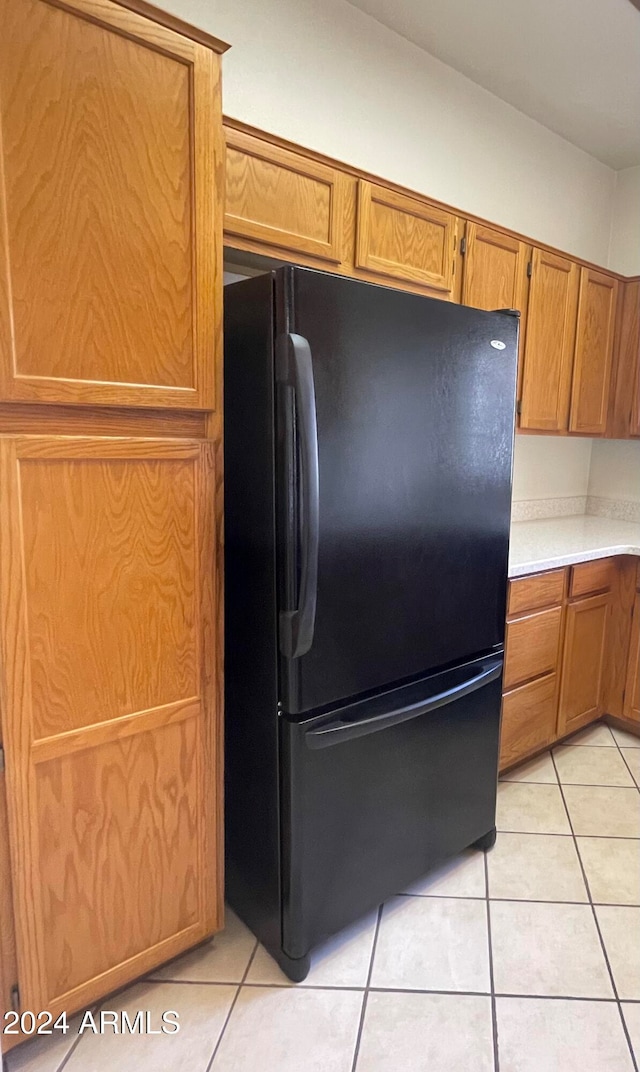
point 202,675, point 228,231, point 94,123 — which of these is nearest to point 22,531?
point 202,675

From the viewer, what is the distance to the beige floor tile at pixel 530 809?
2.13 m

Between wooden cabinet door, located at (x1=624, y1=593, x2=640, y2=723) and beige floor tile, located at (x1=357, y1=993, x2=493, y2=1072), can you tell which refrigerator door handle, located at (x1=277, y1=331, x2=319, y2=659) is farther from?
wooden cabinet door, located at (x1=624, y1=593, x2=640, y2=723)

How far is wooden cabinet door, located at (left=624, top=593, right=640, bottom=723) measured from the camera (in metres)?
2.64

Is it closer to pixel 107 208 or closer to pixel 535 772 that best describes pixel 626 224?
pixel 535 772

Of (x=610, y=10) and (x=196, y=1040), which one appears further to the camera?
(x=610, y=10)

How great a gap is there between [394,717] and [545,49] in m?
2.34

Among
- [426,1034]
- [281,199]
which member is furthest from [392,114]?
[426,1034]

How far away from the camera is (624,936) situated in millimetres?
1692

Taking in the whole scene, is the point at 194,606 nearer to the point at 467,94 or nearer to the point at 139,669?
the point at 139,669

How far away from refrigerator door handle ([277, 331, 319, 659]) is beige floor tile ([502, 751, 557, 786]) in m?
1.48

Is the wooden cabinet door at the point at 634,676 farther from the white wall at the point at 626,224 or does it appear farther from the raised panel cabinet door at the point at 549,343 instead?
the white wall at the point at 626,224

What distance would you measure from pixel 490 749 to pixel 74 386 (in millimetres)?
1522

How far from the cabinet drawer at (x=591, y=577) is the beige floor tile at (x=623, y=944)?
1.08 metres

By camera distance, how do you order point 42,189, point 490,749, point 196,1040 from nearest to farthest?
point 42,189 → point 196,1040 → point 490,749
